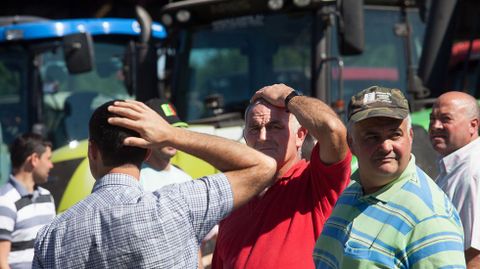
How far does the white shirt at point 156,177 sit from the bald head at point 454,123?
165 cm

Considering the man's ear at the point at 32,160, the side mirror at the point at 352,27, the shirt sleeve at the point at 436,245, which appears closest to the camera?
the shirt sleeve at the point at 436,245

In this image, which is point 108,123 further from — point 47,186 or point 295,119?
Result: point 47,186

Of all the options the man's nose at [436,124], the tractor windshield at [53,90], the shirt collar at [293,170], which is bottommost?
the tractor windshield at [53,90]

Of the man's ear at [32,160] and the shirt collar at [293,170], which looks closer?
the shirt collar at [293,170]

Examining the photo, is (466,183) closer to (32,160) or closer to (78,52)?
(32,160)

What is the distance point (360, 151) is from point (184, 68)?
5.23 m

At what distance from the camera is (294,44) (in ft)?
24.8

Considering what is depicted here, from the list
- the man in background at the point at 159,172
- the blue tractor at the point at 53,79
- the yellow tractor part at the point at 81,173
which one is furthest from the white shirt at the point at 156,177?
the blue tractor at the point at 53,79

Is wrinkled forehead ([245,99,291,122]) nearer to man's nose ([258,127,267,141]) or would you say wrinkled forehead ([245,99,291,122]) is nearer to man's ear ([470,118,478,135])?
man's nose ([258,127,267,141])

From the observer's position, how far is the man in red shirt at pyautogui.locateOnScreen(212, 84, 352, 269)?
353 cm

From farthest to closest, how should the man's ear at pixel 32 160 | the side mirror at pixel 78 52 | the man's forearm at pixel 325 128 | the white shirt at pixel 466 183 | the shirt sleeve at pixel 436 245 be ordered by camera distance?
the side mirror at pixel 78 52, the man's ear at pixel 32 160, the white shirt at pixel 466 183, the man's forearm at pixel 325 128, the shirt sleeve at pixel 436 245

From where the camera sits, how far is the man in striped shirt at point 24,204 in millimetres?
5623

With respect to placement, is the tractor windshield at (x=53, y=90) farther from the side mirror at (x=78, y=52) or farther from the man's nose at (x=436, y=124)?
the man's nose at (x=436, y=124)

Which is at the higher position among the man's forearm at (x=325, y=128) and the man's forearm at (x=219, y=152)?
the man's forearm at (x=219, y=152)
